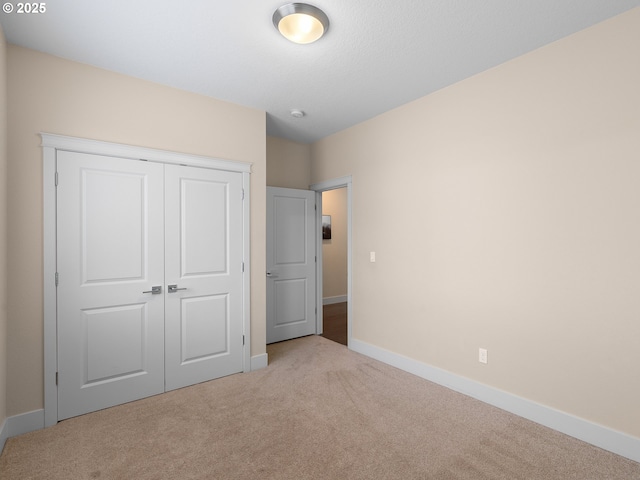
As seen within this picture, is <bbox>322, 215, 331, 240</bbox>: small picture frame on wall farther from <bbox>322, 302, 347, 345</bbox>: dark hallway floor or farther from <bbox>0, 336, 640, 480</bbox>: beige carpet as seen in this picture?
<bbox>0, 336, 640, 480</bbox>: beige carpet

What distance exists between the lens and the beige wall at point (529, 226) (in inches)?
82.4

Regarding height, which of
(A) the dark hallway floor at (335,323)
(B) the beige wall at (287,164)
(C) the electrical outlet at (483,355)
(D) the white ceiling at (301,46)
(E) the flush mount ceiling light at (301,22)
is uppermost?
(D) the white ceiling at (301,46)

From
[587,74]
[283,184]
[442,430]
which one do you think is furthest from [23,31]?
[442,430]

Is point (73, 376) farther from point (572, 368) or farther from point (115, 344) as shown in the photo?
point (572, 368)

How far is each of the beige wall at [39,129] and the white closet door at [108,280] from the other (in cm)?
16

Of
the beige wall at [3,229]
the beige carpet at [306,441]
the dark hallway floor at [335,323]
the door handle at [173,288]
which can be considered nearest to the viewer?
the beige carpet at [306,441]

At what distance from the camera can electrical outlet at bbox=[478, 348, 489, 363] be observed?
278cm

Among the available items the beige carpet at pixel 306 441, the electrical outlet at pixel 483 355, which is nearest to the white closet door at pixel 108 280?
the beige carpet at pixel 306 441

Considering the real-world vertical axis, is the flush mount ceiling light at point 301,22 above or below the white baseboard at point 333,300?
above

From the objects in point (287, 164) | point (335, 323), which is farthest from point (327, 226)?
point (287, 164)

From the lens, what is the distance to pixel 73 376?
2.55m

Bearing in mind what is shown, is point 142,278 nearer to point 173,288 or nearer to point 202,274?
point 173,288

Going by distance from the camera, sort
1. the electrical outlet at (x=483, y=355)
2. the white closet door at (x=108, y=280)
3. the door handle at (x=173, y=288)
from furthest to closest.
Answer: the door handle at (x=173, y=288)
the electrical outlet at (x=483, y=355)
the white closet door at (x=108, y=280)

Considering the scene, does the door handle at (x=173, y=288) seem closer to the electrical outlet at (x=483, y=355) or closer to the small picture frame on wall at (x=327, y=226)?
the electrical outlet at (x=483, y=355)
